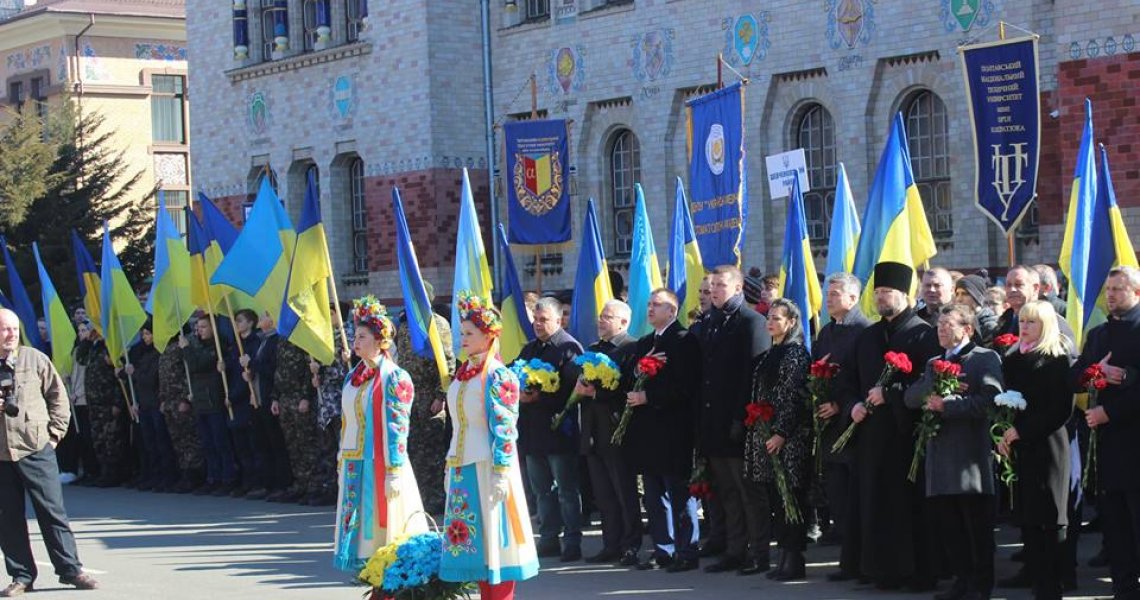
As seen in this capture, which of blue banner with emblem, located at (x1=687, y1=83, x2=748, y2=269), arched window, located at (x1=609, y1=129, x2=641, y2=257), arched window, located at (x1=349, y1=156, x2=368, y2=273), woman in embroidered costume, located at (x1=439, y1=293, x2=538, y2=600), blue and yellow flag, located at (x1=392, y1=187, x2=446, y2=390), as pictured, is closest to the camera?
woman in embroidered costume, located at (x1=439, y1=293, x2=538, y2=600)

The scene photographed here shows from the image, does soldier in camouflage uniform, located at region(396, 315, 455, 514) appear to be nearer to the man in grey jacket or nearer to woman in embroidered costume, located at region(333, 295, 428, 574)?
woman in embroidered costume, located at region(333, 295, 428, 574)

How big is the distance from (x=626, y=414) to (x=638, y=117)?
13.8 meters

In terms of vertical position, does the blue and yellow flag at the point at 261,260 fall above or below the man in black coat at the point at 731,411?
above

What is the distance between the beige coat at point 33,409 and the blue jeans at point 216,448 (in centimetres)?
663

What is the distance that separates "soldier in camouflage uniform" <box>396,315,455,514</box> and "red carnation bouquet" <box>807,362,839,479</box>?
4.70 metres

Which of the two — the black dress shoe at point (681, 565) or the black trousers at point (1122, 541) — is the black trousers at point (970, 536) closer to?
the black trousers at point (1122, 541)

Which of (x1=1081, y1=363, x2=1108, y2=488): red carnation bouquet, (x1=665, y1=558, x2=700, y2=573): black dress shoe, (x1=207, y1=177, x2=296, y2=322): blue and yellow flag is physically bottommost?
(x1=665, y1=558, x2=700, y2=573): black dress shoe

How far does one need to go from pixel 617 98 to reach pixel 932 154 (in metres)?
5.86

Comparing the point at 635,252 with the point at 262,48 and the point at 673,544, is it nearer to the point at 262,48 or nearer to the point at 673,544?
the point at 673,544

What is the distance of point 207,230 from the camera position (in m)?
19.9

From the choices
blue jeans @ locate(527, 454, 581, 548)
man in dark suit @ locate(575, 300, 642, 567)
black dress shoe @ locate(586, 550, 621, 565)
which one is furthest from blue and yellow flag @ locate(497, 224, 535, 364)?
black dress shoe @ locate(586, 550, 621, 565)

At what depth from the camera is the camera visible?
1293 centimetres

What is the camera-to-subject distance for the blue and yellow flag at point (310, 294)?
54.9 feet

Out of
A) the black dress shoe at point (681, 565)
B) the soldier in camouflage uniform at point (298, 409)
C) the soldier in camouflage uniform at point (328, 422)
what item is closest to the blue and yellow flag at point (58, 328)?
the soldier in camouflage uniform at point (298, 409)
